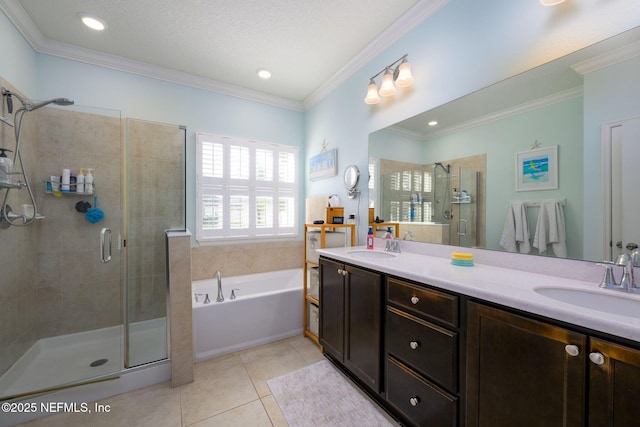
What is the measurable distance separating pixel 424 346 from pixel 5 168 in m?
2.82

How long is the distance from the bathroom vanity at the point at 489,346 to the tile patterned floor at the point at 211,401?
64cm

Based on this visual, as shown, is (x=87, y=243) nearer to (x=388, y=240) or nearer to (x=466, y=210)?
(x=388, y=240)

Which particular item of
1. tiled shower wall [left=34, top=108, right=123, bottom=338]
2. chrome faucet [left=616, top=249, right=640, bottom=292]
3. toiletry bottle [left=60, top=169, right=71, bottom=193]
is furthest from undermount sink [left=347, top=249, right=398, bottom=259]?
toiletry bottle [left=60, top=169, right=71, bottom=193]

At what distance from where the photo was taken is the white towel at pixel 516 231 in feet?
4.30

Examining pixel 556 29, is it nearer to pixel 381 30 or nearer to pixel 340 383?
pixel 381 30

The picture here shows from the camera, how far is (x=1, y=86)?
1691 mm

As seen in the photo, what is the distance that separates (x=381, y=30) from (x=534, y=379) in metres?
2.43

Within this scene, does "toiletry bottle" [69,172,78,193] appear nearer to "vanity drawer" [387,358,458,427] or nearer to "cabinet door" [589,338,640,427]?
"vanity drawer" [387,358,458,427]

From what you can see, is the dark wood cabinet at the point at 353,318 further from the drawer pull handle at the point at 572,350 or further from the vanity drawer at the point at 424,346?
the drawer pull handle at the point at 572,350

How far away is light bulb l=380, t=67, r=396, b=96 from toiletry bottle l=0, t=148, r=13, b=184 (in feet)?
8.92

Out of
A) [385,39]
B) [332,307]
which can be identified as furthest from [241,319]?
[385,39]

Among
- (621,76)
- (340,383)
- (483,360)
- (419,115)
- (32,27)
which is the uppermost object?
(32,27)

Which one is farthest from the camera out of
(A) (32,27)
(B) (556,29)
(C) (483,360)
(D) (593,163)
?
(A) (32,27)

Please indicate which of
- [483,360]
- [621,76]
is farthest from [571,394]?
[621,76]
